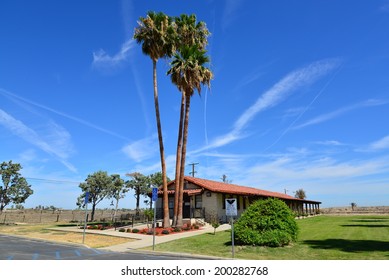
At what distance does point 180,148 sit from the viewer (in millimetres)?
27266

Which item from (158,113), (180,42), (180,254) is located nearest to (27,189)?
(158,113)

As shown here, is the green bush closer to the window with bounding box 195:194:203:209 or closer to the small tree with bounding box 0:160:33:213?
the window with bounding box 195:194:203:209

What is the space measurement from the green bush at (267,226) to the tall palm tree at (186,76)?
1106cm

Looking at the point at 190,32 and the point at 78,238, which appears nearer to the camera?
the point at 78,238

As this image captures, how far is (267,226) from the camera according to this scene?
615 inches

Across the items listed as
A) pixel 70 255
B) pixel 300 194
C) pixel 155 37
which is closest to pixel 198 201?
pixel 155 37

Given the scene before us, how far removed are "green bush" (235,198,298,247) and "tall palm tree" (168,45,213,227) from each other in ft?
36.3

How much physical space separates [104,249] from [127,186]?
1501 inches

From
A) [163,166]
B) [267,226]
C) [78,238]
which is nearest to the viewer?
[267,226]

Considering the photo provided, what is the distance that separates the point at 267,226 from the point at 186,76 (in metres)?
15.5

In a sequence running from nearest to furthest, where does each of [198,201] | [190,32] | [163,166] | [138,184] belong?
[163,166] < [190,32] < [198,201] < [138,184]

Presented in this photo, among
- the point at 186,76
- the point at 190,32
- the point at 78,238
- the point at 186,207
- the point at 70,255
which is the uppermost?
the point at 190,32

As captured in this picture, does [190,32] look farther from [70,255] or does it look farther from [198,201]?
[70,255]

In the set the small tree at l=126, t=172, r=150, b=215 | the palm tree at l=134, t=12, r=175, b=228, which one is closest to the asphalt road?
the palm tree at l=134, t=12, r=175, b=228
